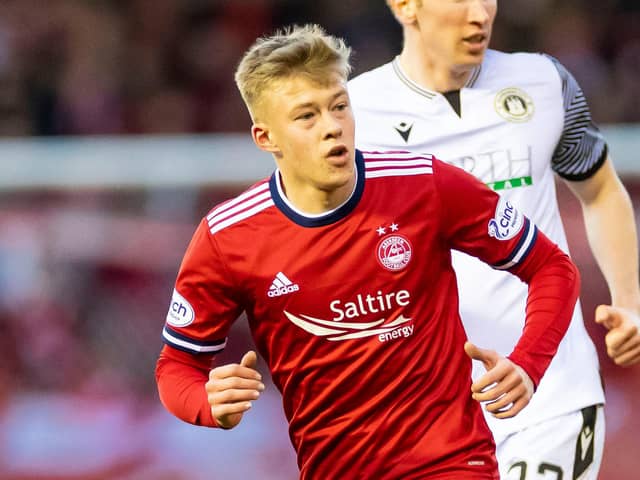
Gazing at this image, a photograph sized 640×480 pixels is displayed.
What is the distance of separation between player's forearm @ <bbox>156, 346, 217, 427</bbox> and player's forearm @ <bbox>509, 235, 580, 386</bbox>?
2.72 feet

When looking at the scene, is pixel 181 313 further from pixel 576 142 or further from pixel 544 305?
pixel 576 142

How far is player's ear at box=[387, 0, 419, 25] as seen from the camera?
4508 millimetres

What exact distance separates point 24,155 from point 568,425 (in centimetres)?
533

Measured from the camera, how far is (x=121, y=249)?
8.16 m

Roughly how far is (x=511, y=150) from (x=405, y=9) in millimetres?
585

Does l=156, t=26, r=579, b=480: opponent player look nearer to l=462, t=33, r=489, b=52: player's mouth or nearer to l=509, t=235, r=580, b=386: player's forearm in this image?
l=509, t=235, r=580, b=386: player's forearm

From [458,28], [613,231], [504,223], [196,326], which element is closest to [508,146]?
[458,28]

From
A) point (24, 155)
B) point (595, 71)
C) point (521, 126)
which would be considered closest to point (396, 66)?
point (521, 126)

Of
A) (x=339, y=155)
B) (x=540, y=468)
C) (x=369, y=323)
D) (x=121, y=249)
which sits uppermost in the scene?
(x=121, y=249)

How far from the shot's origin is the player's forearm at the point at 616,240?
459cm

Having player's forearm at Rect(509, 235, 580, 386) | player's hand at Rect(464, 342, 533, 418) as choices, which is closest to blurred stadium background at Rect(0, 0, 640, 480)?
player's forearm at Rect(509, 235, 580, 386)

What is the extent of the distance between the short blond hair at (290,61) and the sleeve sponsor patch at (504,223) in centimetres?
56

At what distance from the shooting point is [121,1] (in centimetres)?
1148

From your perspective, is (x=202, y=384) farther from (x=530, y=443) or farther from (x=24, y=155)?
(x=24, y=155)
